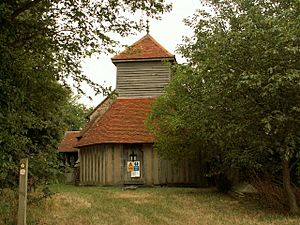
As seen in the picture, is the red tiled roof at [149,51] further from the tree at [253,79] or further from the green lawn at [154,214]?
the green lawn at [154,214]

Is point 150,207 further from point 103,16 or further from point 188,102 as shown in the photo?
point 103,16

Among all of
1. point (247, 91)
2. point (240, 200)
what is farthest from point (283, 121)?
point (240, 200)

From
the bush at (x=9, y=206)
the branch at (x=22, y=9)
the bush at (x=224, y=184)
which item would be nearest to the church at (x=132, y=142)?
the bush at (x=224, y=184)

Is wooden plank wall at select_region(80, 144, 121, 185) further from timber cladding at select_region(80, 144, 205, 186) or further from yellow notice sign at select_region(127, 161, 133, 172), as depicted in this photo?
yellow notice sign at select_region(127, 161, 133, 172)

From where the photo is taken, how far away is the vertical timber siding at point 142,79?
2805 centimetres

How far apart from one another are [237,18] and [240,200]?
7540 millimetres

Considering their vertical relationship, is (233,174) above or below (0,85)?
below

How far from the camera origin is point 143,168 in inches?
981

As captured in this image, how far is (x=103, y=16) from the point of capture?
8.70m

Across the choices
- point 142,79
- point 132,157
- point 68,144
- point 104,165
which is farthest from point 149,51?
point 68,144

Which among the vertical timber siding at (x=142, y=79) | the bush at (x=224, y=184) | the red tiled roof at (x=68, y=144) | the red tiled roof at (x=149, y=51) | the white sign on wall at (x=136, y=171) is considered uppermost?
the red tiled roof at (x=149, y=51)

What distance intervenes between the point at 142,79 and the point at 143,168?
653 cm

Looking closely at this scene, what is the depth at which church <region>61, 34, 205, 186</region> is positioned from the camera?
24828 mm

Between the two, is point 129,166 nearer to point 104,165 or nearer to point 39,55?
point 104,165
